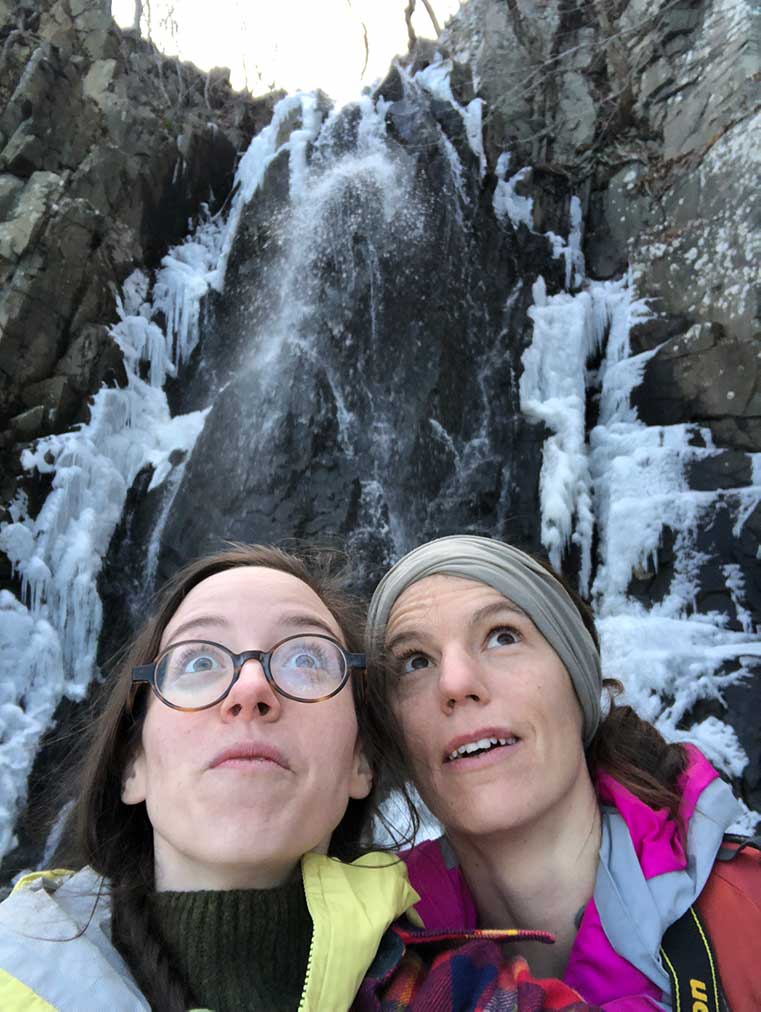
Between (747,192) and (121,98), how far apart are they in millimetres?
7776

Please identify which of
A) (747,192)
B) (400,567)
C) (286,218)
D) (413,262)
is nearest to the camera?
(400,567)

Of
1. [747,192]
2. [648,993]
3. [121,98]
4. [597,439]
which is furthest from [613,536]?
[121,98]

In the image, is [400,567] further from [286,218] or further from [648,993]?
[286,218]

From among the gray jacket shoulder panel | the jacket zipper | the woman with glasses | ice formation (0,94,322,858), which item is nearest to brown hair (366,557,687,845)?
the woman with glasses

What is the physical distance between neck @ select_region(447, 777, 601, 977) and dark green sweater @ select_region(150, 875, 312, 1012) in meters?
0.61

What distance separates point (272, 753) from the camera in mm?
1365

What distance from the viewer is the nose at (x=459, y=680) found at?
175 centimetres

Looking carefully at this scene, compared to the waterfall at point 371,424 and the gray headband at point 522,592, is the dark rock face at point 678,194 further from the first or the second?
the gray headband at point 522,592

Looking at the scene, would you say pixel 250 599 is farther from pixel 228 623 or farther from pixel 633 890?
pixel 633 890

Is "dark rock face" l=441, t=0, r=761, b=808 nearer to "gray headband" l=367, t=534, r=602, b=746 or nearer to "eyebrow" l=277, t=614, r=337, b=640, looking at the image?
"gray headband" l=367, t=534, r=602, b=746

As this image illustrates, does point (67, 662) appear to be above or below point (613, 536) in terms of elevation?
below

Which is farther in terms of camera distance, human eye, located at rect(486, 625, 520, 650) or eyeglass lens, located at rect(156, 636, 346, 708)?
human eye, located at rect(486, 625, 520, 650)

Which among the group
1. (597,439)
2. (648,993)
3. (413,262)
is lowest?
(648,993)

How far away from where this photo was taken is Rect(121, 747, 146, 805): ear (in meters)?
1.56
